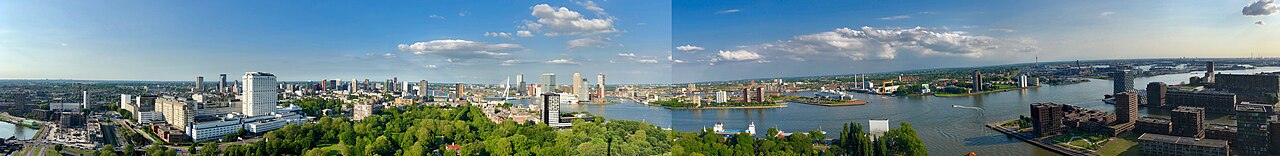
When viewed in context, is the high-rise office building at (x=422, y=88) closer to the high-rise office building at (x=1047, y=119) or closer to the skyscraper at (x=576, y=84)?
the skyscraper at (x=576, y=84)

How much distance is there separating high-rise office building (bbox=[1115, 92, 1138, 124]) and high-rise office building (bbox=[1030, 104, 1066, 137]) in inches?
12.7

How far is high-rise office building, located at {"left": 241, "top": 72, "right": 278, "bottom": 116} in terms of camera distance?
6.92 m

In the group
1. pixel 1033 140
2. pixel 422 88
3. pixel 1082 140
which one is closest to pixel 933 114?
pixel 1033 140

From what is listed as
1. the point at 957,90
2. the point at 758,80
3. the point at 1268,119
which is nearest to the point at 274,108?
the point at 758,80

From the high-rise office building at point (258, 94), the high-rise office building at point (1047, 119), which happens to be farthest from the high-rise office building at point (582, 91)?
the high-rise office building at point (258, 94)

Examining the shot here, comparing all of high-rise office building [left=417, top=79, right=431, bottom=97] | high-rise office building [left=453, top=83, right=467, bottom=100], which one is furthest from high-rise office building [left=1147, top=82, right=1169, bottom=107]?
high-rise office building [left=417, top=79, right=431, bottom=97]

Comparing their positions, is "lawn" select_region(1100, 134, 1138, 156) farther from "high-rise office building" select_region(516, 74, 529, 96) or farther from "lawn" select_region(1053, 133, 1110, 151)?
"high-rise office building" select_region(516, 74, 529, 96)

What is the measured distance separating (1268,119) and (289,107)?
824 centimetres

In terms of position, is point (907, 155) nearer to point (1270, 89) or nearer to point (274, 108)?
point (1270, 89)

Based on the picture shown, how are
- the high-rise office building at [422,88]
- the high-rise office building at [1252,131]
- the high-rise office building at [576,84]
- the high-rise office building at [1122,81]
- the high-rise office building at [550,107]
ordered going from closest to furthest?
1. the high-rise office building at [1252,131]
2. the high-rise office building at [1122,81]
3. the high-rise office building at [576,84]
4. the high-rise office building at [550,107]
5. the high-rise office building at [422,88]

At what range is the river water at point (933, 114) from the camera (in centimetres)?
465

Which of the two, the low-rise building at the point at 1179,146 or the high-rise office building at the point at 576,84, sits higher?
the high-rise office building at the point at 576,84

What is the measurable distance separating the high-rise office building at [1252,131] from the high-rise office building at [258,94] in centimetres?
772

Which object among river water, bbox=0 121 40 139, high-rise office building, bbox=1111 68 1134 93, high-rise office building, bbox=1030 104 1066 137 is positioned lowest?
river water, bbox=0 121 40 139
